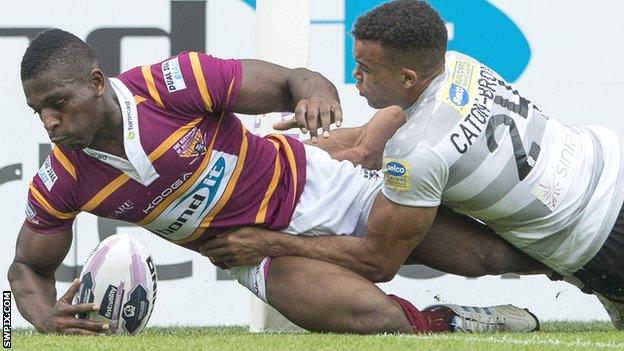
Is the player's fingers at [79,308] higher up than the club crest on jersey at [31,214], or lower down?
lower down

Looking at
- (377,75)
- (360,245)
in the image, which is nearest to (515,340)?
(360,245)

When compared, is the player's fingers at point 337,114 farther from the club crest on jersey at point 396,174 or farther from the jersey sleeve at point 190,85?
the jersey sleeve at point 190,85

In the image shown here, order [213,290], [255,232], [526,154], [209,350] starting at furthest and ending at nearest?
1. [213,290]
2. [255,232]
3. [526,154]
4. [209,350]

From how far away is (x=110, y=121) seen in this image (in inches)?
219

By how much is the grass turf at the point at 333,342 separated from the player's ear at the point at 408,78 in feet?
3.19

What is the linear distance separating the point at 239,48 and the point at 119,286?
229cm

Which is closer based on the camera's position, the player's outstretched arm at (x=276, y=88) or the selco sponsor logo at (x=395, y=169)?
the selco sponsor logo at (x=395, y=169)

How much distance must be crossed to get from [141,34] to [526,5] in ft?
6.73

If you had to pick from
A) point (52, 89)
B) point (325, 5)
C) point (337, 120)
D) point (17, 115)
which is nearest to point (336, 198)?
point (337, 120)

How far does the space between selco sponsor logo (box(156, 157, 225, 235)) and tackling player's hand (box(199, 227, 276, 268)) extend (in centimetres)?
17

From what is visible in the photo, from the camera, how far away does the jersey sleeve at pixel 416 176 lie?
17.3ft

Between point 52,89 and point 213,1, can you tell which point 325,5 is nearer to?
point 213,1

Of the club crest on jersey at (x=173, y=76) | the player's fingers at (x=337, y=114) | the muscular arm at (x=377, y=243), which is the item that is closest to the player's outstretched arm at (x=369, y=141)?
the muscular arm at (x=377, y=243)

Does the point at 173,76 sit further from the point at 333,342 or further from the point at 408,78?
the point at 333,342
